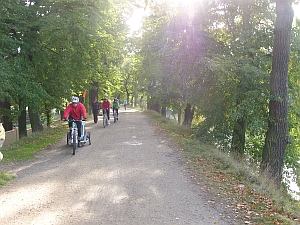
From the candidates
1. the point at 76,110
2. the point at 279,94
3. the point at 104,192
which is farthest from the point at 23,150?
the point at 279,94

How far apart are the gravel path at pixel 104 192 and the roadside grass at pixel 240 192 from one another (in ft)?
1.12

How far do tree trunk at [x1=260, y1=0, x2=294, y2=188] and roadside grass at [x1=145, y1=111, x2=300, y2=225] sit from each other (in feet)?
6.58

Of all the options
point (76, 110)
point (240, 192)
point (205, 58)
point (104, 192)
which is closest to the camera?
point (104, 192)

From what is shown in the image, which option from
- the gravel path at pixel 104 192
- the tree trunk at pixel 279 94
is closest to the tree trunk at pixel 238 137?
the tree trunk at pixel 279 94

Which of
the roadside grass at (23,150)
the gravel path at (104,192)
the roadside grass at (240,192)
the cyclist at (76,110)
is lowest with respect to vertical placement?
the roadside grass at (240,192)

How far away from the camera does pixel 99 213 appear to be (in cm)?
530

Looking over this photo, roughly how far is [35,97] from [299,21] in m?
13.2

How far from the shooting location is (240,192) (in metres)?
6.65

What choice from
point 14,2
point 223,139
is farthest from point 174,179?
point 14,2

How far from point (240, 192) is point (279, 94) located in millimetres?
5404

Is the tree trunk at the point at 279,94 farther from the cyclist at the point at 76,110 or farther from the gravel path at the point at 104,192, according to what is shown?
the cyclist at the point at 76,110

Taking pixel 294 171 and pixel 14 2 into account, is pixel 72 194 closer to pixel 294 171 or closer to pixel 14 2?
pixel 14 2

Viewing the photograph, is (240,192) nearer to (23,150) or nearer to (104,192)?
(104,192)

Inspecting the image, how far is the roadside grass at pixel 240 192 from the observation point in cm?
540
